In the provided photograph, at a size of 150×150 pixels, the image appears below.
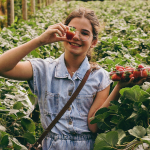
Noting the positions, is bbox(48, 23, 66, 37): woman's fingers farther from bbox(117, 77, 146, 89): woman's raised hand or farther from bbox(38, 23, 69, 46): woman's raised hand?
bbox(117, 77, 146, 89): woman's raised hand

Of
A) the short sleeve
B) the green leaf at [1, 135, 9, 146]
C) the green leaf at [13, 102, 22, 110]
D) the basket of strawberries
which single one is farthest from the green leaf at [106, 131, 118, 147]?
the short sleeve

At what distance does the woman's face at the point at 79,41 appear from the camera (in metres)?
1.93

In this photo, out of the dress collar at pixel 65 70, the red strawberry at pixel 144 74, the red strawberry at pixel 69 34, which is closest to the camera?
the red strawberry at pixel 144 74

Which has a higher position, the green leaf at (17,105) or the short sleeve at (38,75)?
the short sleeve at (38,75)

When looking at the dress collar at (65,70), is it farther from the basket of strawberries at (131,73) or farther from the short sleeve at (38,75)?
the basket of strawberries at (131,73)

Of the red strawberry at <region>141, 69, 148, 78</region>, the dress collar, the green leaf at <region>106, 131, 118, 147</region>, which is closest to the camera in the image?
the green leaf at <region>106, 131, 118, 147</region>

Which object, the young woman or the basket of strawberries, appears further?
Result: the young woman

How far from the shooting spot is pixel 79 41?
6.33 feet

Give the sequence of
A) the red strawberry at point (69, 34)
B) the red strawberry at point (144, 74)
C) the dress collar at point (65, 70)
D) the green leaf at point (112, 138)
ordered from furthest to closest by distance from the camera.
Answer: the dress collar at point (65, 70) < the red strawberry at point (69, 34) < the red strawberry at point (144, 74) < the green leaf at point (112, 138)

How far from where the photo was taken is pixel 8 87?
6.67ft

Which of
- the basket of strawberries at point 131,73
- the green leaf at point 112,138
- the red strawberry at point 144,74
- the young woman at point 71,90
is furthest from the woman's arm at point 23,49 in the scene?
the green leaf at point 112,138

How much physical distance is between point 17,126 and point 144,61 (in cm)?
254

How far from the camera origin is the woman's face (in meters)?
1.93

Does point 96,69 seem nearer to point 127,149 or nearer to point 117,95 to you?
point 117,95
